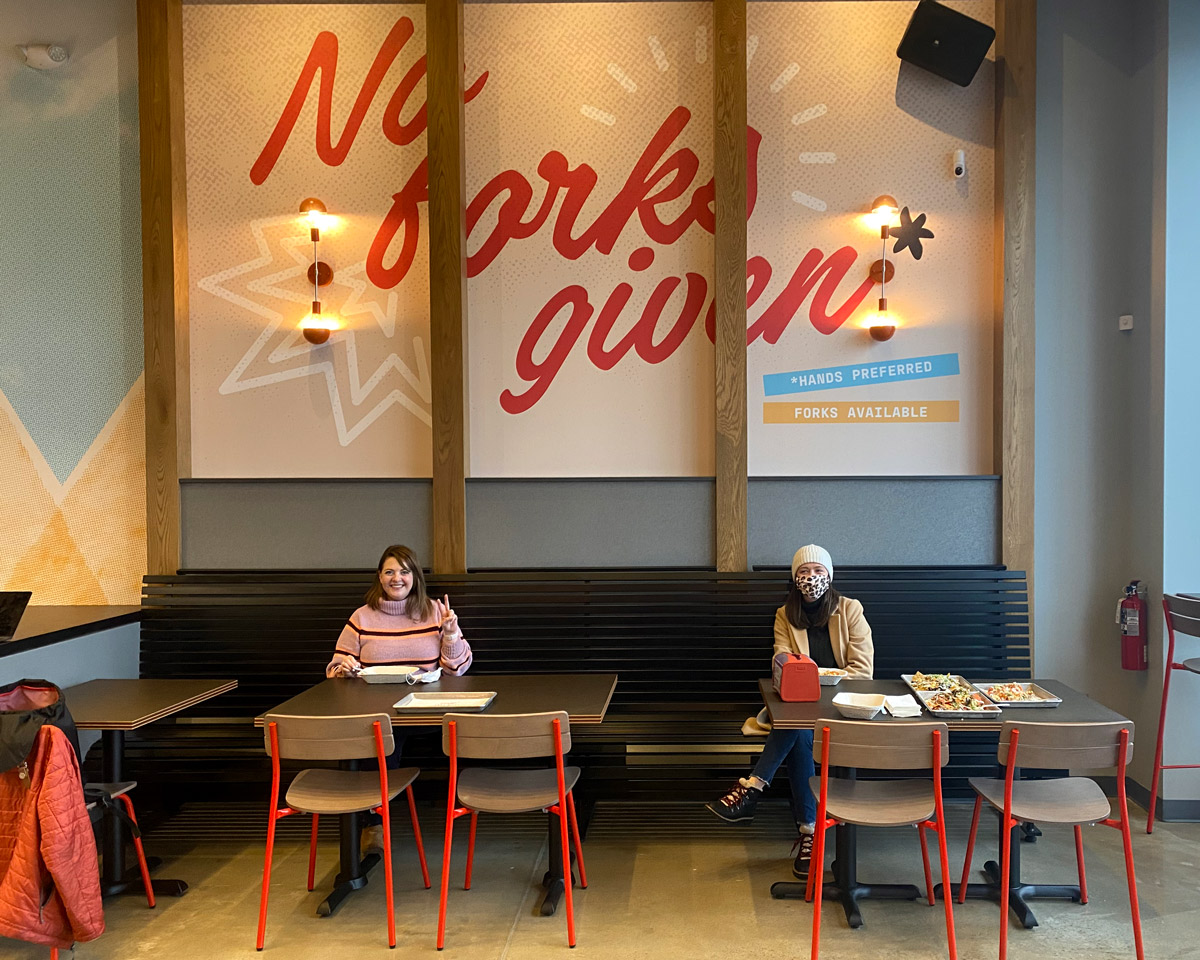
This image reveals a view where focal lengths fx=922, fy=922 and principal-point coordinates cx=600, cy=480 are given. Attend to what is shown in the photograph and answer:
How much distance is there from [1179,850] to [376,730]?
12.0ft

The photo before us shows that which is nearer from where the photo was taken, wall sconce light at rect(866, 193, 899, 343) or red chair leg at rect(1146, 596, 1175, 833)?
red chair leg at rect(1146, 596, 1175, 833)

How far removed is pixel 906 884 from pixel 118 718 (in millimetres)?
3255

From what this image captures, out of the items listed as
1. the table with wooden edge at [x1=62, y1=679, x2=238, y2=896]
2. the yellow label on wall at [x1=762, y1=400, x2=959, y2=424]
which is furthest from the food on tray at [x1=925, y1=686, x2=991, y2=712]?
the table with wooden edge at [x1=62, y1=679, x2=238, y2=896]

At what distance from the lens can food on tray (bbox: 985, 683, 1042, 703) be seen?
3.66 metres

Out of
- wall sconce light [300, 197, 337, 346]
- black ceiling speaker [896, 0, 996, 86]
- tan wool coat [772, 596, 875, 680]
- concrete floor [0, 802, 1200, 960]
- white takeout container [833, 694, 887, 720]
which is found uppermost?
black ceiling speaker [896, 0, 996, 86]

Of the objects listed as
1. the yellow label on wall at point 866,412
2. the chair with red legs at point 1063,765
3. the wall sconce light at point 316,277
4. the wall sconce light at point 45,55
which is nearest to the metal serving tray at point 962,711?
the chair with red legs at point 1063,765

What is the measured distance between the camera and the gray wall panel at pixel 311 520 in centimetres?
513

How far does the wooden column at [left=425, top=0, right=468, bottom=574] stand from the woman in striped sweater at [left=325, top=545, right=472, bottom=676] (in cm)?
58

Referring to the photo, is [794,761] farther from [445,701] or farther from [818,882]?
[445,701]

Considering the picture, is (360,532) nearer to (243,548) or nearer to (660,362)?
(243,548)

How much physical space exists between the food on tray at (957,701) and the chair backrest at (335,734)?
6.79 ft

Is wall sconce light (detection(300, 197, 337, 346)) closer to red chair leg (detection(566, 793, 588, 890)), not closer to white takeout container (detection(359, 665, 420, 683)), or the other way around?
white takeout container (detection(359, 665, 420, 683))

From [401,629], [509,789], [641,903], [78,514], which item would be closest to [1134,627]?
[641,903]

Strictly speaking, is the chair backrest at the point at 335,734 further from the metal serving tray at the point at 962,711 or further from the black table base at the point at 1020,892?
the black table base at the point at 1020,892
